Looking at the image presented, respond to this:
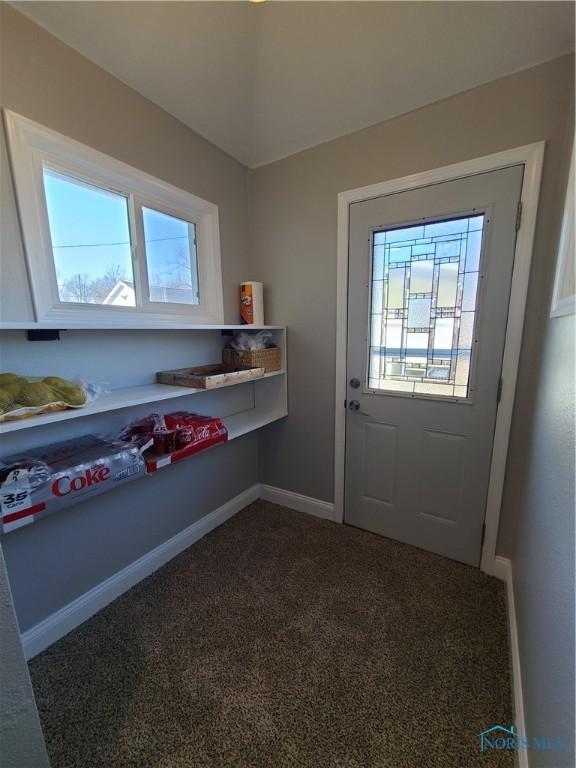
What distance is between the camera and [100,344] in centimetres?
145

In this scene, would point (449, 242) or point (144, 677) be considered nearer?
point (144, 677)

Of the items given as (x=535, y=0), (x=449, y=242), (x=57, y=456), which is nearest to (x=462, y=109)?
(x=535, y=0)

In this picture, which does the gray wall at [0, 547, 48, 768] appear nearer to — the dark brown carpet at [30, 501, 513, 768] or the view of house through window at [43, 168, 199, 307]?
the dark brown carpet at [30, 501, 513, 768]

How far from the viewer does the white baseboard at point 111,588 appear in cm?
136

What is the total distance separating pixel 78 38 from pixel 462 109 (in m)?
1.69

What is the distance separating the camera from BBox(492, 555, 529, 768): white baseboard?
3.28ft

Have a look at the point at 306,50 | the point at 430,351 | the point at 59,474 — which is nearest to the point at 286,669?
the point at 59,474

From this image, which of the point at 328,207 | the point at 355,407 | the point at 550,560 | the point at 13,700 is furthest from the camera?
the point at 355,407

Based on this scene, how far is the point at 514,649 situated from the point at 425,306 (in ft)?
5.22

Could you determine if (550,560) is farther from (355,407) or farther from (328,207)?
(328,207)

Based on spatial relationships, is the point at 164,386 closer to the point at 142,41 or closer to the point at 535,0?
the point at 142,41

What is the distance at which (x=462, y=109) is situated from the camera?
1.51 metres

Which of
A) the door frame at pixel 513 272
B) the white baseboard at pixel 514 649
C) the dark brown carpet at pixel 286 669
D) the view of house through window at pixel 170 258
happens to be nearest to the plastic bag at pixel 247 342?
the view of house through window at pixel 170 258

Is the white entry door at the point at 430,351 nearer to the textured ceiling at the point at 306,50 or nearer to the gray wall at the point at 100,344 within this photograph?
the textured ceiling at the point at 306,50
